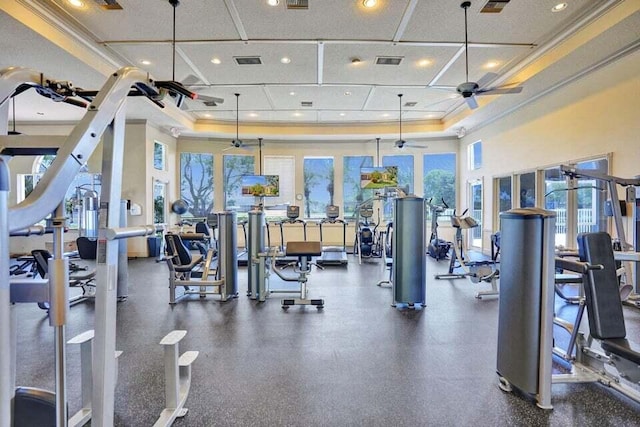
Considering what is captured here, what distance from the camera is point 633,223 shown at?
16.1ft

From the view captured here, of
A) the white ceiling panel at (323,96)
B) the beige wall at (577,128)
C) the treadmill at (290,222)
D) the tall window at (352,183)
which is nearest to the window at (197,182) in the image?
the treadmill at (290,222)

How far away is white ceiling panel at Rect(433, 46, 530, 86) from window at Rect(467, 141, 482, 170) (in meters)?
3.37

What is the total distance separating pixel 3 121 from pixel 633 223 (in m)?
6.74

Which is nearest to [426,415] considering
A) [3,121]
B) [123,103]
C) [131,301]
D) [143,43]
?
[123,103]

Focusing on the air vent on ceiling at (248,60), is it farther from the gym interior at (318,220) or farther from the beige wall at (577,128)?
the beige wall at (577,128)

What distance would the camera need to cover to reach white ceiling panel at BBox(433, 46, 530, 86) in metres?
5.62

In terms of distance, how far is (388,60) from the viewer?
597 centimetres

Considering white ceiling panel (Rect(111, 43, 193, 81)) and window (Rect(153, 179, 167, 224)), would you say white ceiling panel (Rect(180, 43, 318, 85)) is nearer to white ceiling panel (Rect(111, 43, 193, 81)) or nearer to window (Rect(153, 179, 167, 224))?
white ceiling panel (Rect(111, 43, 193, 81))

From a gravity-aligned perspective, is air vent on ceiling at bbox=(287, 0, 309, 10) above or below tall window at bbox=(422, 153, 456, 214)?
above

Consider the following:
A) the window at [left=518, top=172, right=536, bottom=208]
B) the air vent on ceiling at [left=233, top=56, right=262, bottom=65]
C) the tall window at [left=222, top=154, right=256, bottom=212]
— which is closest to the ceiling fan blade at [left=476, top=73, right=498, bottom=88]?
the window at [left=518, top=172, right=536, bottom=208]

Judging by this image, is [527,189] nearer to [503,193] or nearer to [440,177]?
[503,193]

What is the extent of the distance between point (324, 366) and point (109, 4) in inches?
189

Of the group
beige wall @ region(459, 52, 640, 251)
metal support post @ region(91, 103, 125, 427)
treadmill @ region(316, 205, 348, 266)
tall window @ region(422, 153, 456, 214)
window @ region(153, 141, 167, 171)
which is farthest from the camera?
tall window @ region(422, 153, 456, 214)

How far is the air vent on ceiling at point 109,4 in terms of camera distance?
418 cm
